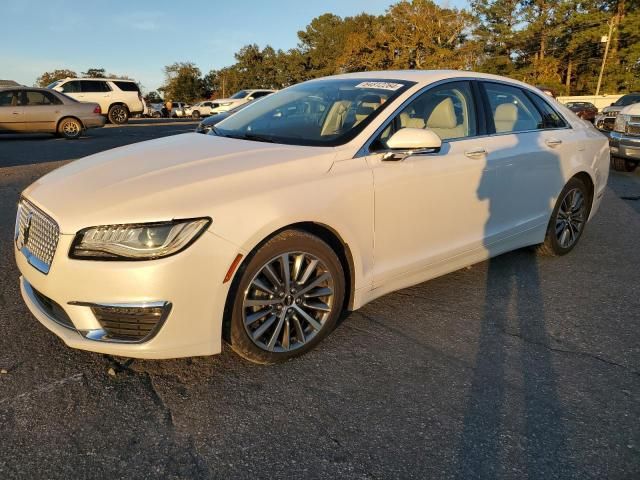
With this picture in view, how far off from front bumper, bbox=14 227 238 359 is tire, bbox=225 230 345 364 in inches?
5.4

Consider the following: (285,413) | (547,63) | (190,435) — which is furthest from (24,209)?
(547,63)

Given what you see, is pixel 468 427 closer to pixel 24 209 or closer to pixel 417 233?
pixel 417 233

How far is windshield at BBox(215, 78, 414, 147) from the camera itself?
322 centimetres

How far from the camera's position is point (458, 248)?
3615 mm

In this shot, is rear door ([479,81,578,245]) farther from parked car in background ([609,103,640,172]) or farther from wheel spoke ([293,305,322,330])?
parked car in background ([609,103,640,172])

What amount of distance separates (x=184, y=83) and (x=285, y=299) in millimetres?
85244

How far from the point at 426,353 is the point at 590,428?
90 centimetres

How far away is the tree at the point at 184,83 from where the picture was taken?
81750 mm

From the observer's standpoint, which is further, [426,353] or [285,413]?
[426,353]

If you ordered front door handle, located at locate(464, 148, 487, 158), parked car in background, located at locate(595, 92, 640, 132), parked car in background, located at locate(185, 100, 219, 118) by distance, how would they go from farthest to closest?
parked car in background, located at locate(185, 100, 219, 118), parked car in background, located at locate(595, 92, 640, 132), front door handle, located at locate(464, 148, 487, 158)

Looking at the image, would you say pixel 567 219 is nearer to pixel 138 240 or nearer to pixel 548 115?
pixel 548 115

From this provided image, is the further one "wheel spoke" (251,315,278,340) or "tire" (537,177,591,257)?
"tire" (537,177,591,257)

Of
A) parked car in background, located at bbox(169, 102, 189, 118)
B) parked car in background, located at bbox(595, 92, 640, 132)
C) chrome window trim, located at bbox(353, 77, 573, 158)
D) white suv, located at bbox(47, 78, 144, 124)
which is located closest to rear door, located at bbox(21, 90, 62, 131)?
white suv, located at bbox(47, 78, 144, 124)

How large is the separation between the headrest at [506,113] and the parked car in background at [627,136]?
6.49 metres
